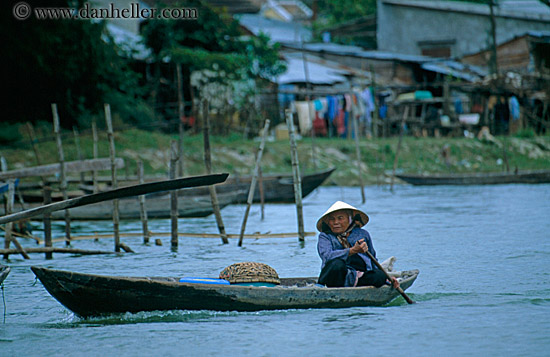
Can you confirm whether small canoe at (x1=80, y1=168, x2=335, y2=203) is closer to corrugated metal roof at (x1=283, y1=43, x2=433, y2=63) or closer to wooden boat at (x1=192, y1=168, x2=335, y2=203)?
wooden boat at (x1=192, y1=168, x2=335, y2=203)

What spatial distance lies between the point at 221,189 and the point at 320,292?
8747 mm

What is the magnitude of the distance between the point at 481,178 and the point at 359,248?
1323 cm

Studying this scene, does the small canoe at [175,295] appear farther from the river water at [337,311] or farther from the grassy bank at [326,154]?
the grassy bank at [326,154]

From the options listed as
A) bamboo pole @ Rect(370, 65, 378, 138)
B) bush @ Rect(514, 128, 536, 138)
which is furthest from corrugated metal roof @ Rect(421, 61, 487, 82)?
bamboo pole @ Rect(370, 65, 378, 138)

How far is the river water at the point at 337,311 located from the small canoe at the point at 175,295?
128 millimetres

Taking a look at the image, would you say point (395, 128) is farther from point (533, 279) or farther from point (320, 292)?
point (320, 292)

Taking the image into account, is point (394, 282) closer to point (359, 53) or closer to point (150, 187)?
point (150, 187)

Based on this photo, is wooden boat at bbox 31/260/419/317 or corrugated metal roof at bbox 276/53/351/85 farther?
corrugated metal roof at bbox 276/53/351/85

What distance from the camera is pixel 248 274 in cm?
569

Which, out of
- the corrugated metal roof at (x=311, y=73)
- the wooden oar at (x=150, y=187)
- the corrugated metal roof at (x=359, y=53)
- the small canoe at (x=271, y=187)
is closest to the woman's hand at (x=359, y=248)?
the wooden oar at (x=150, y=187)

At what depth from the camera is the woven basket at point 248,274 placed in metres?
5.68

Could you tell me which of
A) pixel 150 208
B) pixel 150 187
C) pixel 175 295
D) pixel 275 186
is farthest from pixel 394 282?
pixel 275 186

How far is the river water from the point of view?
509 centimetres

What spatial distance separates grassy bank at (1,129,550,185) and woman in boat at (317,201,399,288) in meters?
9.67
